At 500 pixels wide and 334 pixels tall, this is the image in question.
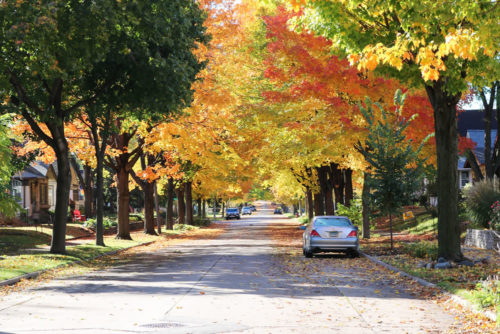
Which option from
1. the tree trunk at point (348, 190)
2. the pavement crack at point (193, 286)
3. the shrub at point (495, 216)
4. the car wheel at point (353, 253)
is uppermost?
the tree trunk at point (348, 190)

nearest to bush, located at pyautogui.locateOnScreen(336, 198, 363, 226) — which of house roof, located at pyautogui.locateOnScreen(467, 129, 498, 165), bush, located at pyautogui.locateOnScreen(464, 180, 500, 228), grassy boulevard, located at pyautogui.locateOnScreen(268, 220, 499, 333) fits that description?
bush, located at pyautogui.locateOnScreen(464, 180, 500, 228)

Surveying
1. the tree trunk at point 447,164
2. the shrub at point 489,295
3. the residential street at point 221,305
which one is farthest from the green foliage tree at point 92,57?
the shrub at point 489,295

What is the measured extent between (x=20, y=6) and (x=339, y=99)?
39.4ft

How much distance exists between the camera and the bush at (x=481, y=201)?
2411cm

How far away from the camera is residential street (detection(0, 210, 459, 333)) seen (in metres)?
8.55

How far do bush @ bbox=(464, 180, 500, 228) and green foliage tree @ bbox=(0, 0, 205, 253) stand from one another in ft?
41.6

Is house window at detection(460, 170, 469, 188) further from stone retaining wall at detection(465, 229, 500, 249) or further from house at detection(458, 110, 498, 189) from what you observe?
stone retaining wall at detection(465, 229, 500, 249)

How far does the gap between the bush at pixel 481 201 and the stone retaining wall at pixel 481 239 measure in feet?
3.06

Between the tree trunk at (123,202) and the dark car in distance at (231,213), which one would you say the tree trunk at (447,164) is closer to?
the tree trunk at (123,202)

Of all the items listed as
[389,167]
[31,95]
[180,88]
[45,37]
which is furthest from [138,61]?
[389,167]

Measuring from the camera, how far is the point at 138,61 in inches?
719

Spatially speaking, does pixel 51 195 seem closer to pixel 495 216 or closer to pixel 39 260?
pixel 39 260

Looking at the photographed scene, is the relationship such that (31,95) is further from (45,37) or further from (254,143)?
(254,143)

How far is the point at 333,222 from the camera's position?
70.8ft
